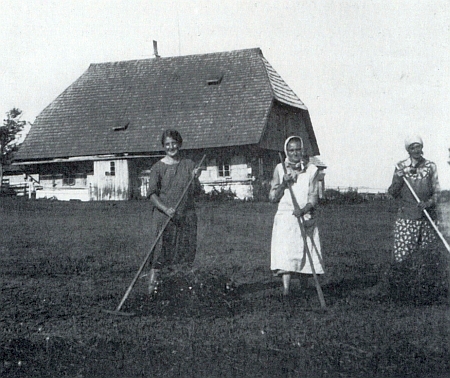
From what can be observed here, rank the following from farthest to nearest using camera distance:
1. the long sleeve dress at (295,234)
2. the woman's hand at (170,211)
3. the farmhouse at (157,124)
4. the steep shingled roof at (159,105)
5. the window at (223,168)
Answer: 1. the window at (223,168)
2. the farmhouse at (157,124)
3. the steep shingled roof at (159,105)
4. the long sleeve dress at (295,234)
5. the woman's hand at (170,211)

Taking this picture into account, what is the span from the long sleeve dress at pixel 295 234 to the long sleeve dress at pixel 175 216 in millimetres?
933

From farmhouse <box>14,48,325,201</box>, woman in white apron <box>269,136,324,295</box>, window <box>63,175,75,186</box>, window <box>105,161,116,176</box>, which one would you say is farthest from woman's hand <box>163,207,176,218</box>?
window <box>63,175,75,186</box>

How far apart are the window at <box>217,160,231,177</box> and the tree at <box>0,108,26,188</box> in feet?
73.5

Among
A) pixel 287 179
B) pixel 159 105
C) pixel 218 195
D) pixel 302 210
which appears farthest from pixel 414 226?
pixel 159 105

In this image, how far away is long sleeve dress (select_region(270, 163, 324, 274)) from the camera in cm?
625

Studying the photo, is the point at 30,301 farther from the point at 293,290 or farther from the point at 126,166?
the point at 126,166

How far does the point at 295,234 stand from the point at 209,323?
1.57 meters

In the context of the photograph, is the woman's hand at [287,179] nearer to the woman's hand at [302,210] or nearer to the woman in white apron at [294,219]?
the woman in white apron at [294,219]

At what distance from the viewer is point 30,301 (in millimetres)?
6176

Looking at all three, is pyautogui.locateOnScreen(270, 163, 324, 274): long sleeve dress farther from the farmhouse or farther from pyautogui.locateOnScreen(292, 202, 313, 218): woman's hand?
the farmhouse

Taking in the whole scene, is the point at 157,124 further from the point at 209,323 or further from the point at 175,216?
the point at 209,323

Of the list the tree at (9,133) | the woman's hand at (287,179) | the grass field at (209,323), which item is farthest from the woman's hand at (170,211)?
the tree at (9,133)

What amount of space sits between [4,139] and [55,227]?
30.6 meters

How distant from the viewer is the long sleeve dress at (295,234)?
20.5ft
